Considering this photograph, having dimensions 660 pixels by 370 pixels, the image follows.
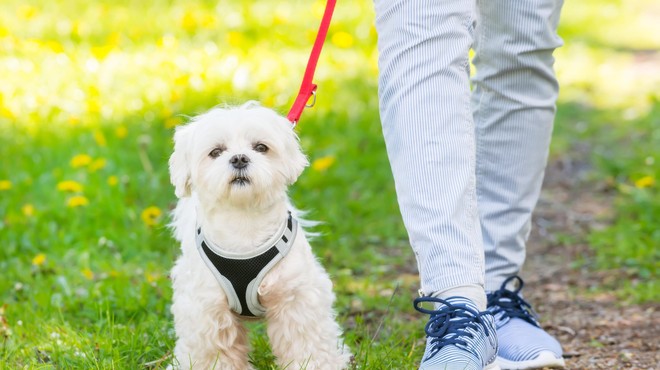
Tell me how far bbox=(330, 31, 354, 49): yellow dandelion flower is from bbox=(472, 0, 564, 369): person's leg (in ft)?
13.7

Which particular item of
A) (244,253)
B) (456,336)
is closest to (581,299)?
(456,336)

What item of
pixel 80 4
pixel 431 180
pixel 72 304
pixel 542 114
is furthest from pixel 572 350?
pixel 80 4

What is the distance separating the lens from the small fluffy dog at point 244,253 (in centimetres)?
253

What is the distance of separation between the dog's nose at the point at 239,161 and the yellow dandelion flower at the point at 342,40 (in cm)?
485

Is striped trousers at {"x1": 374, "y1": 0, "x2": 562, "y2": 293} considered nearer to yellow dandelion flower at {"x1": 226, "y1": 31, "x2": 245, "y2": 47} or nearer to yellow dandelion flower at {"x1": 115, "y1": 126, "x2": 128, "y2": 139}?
yellow dandelion flower at {"x1": 115, "y1": 126, "x2": 128, "y2": 139}

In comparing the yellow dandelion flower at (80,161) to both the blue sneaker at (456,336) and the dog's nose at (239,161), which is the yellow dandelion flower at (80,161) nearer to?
the dog's nose at (239,161)

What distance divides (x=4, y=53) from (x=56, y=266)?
338 centimetres

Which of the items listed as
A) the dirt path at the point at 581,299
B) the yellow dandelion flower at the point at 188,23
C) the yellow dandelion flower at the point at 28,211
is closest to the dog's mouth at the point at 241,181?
the dirt path at the point at 581,299

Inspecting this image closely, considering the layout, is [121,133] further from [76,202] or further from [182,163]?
[182,163]

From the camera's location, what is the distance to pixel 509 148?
305 cm

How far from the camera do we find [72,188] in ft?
14.7

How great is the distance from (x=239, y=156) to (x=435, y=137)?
521 mm

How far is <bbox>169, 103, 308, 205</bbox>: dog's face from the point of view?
248 centimetres

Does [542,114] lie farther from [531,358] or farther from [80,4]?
[80,4]
